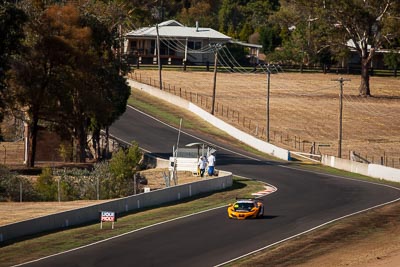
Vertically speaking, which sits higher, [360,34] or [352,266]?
[360,34]

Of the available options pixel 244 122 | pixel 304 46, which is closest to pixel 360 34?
pixel 304 46

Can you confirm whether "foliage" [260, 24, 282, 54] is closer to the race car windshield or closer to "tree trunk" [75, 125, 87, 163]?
"tree trunk" [75, 125, 87, 163]

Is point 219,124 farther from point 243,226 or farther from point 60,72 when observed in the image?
point 243,226

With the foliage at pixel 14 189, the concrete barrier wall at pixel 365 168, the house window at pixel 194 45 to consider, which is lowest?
the concrete barrier wall at pixel 365 168

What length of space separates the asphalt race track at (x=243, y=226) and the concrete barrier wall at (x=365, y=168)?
3474mm

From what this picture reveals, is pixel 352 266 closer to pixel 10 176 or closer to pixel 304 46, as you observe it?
pixel 10 176

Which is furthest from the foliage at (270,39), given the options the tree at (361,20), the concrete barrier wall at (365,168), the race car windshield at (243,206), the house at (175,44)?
the race car windshield at (243,206)

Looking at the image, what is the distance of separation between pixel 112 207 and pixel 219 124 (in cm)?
4737

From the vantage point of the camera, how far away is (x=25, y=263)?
32.8m

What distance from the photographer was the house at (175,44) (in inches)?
5723

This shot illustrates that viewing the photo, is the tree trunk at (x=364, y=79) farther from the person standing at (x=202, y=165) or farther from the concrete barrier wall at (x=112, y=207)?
the concrete barrier wall at (x=112, y=207)

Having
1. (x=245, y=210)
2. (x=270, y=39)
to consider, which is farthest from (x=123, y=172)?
(x=270, y=39)

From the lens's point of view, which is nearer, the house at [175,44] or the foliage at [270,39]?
the house at [175,44]

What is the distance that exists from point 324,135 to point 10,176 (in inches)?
1810
